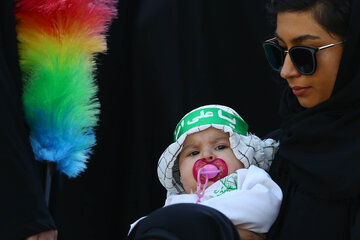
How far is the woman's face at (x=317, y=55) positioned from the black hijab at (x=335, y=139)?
4 cm

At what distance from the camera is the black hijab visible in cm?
205

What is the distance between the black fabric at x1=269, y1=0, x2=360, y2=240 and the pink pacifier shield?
1.57ft

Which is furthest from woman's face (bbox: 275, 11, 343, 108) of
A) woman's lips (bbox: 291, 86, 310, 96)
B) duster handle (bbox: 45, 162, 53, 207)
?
duster handle (bbox: 45, 162, 53, 207)

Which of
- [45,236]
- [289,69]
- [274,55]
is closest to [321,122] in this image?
[289,69]

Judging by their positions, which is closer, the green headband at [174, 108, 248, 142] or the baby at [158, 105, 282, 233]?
the baby at [158, 105, 282, 233]

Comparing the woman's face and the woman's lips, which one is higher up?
the woman's face

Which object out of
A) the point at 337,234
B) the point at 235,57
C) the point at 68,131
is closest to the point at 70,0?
the point at 68,131

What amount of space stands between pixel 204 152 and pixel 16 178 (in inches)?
31.9

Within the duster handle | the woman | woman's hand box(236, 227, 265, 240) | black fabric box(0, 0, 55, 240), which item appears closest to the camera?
the woman

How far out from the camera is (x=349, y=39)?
2109mm

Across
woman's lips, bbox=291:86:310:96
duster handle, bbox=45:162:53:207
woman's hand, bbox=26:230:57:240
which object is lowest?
woman's hand, bbox=26:230:57:240

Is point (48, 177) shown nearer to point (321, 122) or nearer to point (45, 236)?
point (45, 236)

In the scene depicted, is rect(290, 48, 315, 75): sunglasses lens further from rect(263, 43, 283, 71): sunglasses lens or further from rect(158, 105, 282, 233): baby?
rect(158, 105, 282, 233): baby

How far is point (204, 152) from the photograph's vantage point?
2.79m
